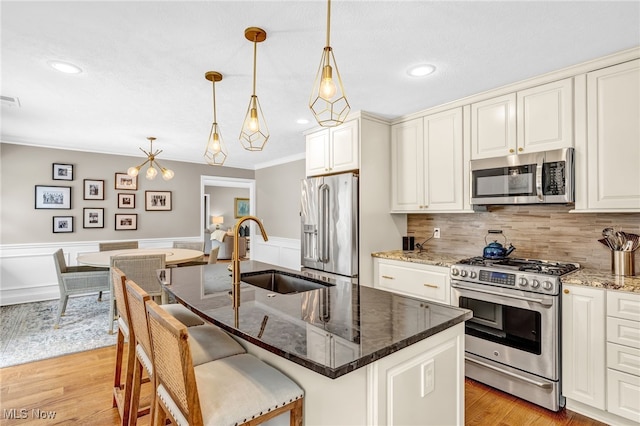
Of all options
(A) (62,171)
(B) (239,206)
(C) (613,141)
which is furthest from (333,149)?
(B) (239,206)

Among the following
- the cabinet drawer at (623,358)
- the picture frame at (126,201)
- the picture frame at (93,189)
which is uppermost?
the picture frame at (93,189)

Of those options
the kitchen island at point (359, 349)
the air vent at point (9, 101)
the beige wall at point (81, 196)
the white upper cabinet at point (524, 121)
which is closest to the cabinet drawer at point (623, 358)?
the kitchen island at point (359, 349)

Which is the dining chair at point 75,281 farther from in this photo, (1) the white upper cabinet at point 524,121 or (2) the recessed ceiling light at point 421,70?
(1) the white upper cabinet at point 524,121

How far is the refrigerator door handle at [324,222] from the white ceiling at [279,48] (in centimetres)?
86

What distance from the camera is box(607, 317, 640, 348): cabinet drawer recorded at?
6.26 ft

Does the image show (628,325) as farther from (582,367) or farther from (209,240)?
(209,240)

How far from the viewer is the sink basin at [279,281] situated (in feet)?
6.84

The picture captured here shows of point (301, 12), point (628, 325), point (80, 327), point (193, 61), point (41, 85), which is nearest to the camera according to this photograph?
point (301, 12)

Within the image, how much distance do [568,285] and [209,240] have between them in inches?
368

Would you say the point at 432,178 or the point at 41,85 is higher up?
the point at 41,85

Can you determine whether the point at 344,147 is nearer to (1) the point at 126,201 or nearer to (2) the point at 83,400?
(2) the point at 83,400

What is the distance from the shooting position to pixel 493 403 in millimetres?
2316

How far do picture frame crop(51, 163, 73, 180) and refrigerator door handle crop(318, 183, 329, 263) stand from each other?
3.99 meters

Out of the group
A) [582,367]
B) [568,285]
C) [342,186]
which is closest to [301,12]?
[342,186]
